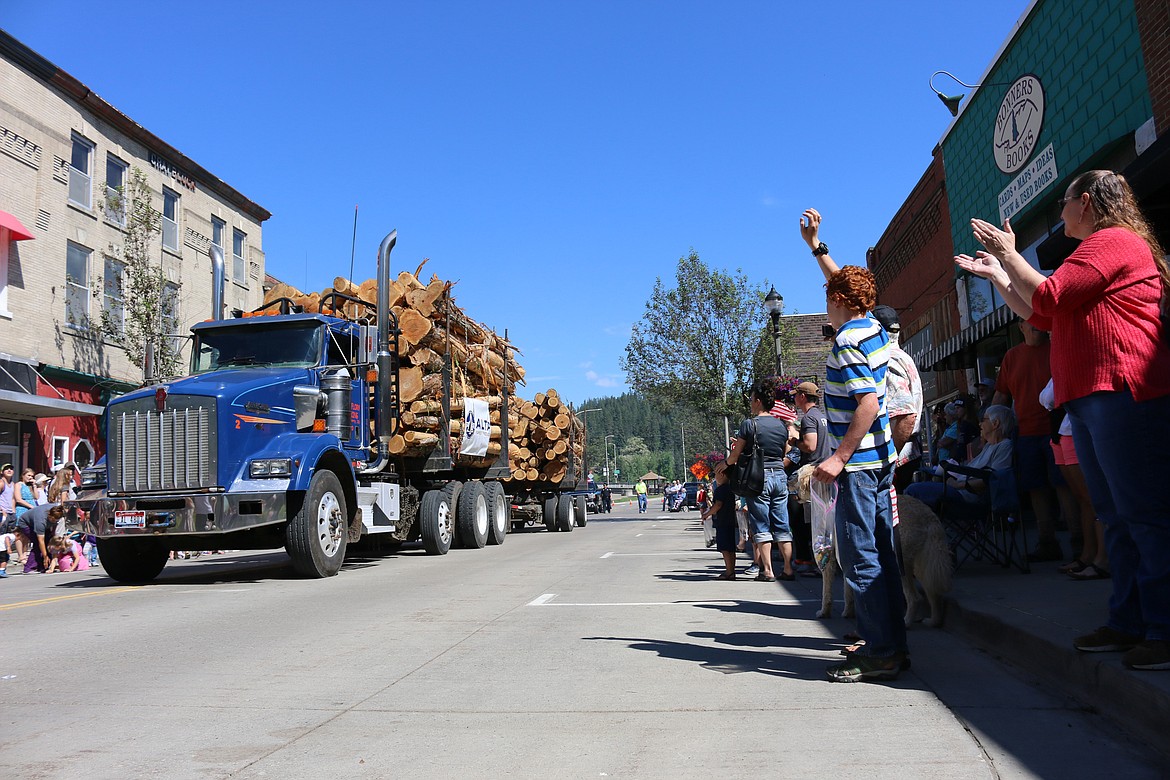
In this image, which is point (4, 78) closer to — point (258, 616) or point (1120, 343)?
point (258, 616)

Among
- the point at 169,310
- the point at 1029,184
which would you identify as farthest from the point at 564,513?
the point at 1029,184

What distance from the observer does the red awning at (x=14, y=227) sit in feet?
66.7

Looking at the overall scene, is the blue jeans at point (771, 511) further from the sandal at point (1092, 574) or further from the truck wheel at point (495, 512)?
the truck wheel at point (495, 512)

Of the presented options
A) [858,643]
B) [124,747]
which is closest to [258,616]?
[124,747]

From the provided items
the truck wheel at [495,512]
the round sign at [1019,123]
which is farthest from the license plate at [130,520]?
the round sign at [1019,123]

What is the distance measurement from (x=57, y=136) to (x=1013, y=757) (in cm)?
2604

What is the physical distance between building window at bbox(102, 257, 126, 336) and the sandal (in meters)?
23.8

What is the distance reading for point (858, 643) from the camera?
479cm

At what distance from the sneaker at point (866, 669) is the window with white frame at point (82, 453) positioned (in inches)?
919

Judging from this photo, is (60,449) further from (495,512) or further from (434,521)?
(434,521)

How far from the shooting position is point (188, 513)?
371 inches

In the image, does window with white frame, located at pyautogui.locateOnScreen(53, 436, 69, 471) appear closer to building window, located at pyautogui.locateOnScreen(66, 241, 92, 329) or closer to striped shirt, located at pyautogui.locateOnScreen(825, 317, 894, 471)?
building window, located at pyautogui.locateOnScreen(66, 241, 92, 329)

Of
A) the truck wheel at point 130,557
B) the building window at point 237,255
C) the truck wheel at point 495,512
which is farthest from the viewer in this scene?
the building window at point 237,255

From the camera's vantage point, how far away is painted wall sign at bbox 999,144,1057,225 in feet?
41.7
